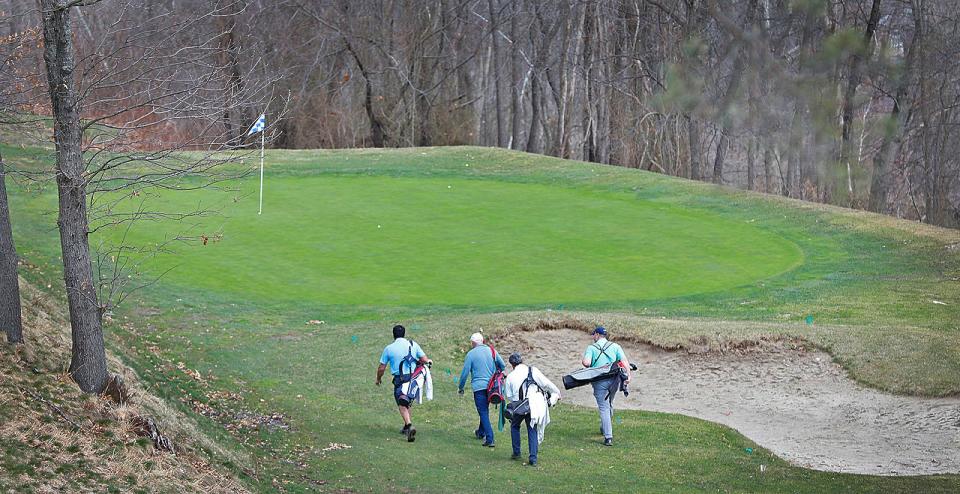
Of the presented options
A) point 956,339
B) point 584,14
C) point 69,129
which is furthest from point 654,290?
point 584,14

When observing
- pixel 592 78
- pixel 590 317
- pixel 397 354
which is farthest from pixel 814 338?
pixel 592 78

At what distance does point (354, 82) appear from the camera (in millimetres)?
52875

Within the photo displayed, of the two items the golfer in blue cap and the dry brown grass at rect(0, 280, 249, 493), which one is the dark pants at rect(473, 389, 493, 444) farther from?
the dry brown grass at rect(0, 280, 249, 493)

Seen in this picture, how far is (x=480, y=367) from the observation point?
48.6 feet

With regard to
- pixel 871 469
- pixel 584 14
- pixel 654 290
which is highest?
pixel 584 14

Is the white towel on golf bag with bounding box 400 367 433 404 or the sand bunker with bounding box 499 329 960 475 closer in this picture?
the white towel on golf bag with bounding box 400 367 433 404

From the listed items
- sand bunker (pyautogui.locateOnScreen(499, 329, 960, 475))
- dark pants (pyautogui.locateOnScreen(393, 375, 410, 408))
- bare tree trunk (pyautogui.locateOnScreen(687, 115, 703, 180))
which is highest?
bare tree trunk (pyautogui.locateOnScreen(687, 115, 703, 180))

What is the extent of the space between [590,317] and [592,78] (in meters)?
31.9

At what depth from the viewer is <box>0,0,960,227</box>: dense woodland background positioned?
793 centimetres

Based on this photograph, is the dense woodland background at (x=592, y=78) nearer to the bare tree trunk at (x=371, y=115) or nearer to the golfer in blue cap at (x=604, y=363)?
the bare tree trunk at (x=371, y=115)

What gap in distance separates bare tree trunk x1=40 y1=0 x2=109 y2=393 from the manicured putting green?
31.8 feet

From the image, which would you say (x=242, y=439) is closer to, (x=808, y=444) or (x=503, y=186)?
(x=808, y=444)

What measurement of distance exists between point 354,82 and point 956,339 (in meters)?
38.1

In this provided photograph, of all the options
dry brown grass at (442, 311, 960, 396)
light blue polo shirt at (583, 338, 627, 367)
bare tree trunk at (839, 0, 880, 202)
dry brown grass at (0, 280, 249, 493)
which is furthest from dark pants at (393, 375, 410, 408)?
bare tree trunk at (839, 0, 880, 202)
